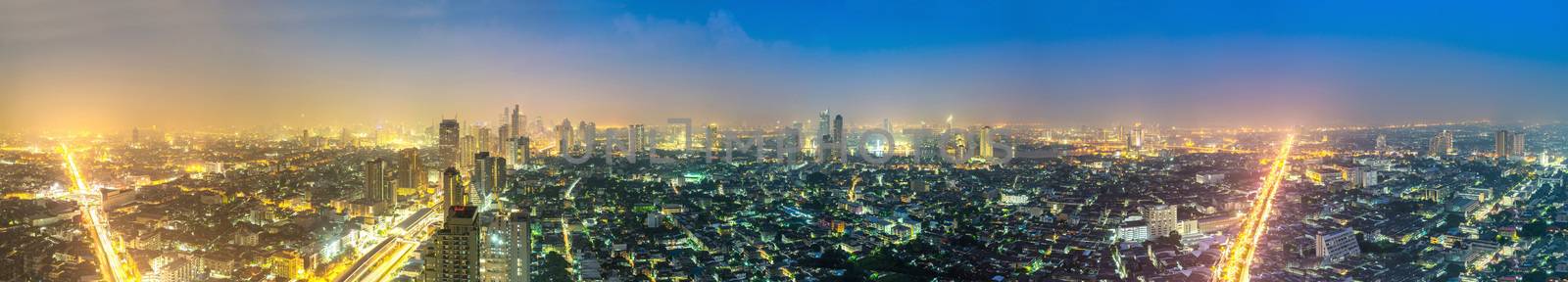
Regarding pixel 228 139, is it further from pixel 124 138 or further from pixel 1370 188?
pixel 1370 188

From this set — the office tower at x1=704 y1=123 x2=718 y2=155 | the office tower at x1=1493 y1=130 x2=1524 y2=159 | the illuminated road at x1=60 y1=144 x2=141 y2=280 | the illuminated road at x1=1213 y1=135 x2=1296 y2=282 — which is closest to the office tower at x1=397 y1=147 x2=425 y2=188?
the illuminated road at x1=60 y1=144 x2=141 y2=280

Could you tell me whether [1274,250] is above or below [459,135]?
below

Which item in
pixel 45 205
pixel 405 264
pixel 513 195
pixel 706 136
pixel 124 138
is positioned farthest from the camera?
pixel 706 136

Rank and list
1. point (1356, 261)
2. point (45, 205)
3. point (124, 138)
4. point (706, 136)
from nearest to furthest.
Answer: point (1356, 261)
point (45, 205)
point (124, 138)
point (706, 136)

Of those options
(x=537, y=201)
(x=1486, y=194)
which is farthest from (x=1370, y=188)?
(x=537, y=201)

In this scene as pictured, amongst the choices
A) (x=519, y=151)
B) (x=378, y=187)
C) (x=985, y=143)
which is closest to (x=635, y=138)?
(x=519, y=151)

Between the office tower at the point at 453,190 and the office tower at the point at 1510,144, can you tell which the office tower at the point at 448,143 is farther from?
the office tower at the point at 1510,144
